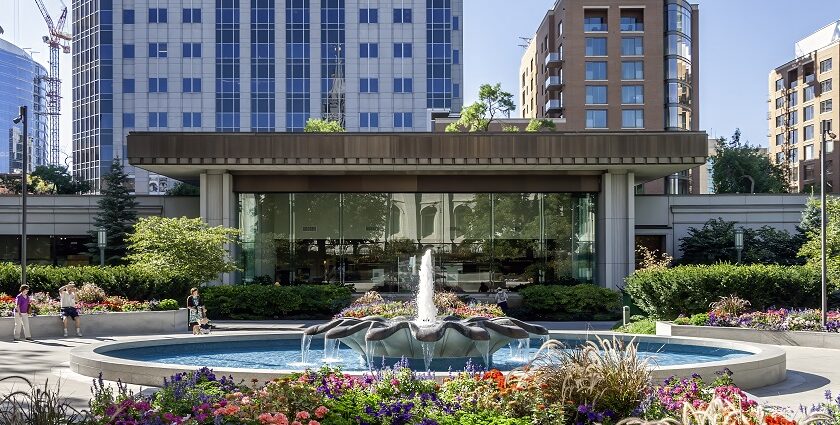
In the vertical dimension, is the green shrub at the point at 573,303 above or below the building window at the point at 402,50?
below

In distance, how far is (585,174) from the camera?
36.2 meters

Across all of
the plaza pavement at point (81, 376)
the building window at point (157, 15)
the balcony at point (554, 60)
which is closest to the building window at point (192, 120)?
the building window at point (157, 15)

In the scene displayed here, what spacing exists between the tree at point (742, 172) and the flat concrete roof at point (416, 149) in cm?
Answer: 4876

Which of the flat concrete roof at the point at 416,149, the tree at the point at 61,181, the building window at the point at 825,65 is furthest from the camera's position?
the building window at the point at 825,65

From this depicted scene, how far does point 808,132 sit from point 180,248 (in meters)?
88.6

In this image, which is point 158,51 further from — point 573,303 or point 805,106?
point 805,106

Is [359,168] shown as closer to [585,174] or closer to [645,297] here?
[585,174]

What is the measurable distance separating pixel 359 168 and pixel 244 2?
58050 millimetres

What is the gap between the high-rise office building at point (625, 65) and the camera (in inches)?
3086

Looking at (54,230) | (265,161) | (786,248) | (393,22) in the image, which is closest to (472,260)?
(265,161)

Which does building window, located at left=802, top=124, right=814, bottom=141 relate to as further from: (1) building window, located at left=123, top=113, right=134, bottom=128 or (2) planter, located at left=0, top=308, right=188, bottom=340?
(2) planter, located at left=0, top=308, right=188, bottom=340

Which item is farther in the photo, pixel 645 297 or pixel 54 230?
pixel 54 230

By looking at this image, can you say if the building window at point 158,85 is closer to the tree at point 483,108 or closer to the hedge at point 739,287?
the tree at point 483,108

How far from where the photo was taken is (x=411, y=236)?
37.6 m
